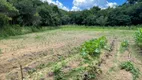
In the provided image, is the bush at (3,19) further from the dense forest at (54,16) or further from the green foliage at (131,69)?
the green foliage at (131,69)

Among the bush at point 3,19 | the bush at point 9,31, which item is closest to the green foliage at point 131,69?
the bush at point 3,19

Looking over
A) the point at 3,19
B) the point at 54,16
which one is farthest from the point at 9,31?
the point at 54,16

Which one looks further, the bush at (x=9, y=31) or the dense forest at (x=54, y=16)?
the dense forest at (x=54, y=16)

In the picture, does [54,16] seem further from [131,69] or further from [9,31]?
[131,69]

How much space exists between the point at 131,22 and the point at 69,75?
180 feet

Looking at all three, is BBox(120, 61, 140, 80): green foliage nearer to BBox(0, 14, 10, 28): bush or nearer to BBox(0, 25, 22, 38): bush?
BBox(0, 14, 10, 28): bush

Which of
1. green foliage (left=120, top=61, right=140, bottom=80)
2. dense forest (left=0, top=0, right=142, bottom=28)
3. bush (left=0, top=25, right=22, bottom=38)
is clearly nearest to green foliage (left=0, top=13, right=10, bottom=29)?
dense forest (left=0, top=0, right=142, bottom=28)

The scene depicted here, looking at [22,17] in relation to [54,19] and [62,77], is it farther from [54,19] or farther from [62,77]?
[62,77]

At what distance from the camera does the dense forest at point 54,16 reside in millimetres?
28828

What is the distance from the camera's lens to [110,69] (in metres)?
7.76

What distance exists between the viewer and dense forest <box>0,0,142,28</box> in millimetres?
28828

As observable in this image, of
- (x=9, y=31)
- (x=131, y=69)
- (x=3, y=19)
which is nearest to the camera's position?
(x=131, y=69)

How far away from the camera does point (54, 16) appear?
51.4 meters

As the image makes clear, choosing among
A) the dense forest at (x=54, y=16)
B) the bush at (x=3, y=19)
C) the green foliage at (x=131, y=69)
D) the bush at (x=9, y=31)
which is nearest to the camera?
the green foliage at (x=131, y=69)
